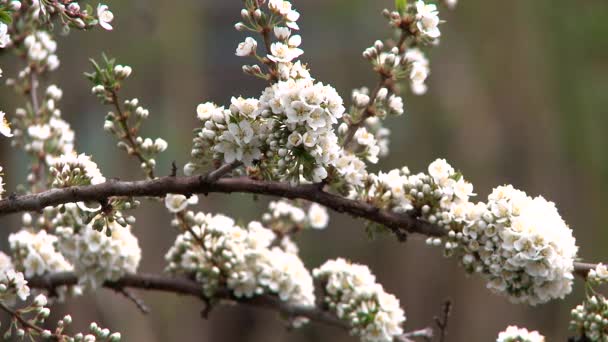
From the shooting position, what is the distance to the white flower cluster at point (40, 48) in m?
3.18

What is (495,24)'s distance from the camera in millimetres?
8094

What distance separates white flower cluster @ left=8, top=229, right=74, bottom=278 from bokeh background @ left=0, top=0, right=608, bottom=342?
13.4 ft

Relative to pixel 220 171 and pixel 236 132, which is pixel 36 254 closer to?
pixel 220 171

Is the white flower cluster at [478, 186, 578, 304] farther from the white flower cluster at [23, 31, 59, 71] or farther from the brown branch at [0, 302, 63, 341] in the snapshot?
the white flower cluster at [23, 31, 59, 71]

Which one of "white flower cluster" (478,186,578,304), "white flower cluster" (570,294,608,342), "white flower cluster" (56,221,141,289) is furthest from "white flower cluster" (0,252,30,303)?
"white flower cluster" (570,294,608,342)

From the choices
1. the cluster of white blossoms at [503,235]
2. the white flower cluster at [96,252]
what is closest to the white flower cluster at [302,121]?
the cluster of white blossoms at [503,235]

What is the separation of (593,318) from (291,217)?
52.5 inches

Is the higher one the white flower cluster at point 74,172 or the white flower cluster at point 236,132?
the white flower cluster at point 236,132

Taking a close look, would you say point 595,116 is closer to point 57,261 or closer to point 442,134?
point 442,134

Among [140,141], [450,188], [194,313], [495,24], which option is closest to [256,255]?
[140,141]

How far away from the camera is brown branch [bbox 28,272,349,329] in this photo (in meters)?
2.95

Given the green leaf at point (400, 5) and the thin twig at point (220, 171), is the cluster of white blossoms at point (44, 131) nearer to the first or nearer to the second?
the thin twig at point (220, 171)

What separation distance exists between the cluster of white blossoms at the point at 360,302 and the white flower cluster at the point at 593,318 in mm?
647

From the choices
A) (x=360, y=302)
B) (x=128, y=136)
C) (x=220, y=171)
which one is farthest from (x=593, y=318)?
(x=128, y=136)
